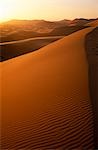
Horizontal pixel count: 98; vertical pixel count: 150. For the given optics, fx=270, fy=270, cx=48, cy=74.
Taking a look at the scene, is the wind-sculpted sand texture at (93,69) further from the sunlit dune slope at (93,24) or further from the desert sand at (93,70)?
the sunlit dune slope at (93,24)

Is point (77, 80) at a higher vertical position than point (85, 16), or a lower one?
lower

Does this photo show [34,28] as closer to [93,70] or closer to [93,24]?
[93,24]

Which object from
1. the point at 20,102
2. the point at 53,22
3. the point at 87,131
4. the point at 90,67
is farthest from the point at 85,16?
the point at 87,131

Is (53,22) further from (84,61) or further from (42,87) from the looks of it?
(42,87)

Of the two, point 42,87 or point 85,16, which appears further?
point 85,16

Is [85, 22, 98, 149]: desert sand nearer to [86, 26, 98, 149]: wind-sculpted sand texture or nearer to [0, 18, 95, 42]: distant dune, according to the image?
[86, 26, 98, 149]: wind-sculpted sand texture

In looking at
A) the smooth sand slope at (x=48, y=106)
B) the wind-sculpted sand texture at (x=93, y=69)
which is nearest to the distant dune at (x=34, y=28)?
the wind-sculpted sand texture at (x=93, y=69)

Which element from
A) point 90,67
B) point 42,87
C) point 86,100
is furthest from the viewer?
point 90,67

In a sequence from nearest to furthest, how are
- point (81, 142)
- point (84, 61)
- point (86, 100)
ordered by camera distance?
point (81, 142) < point (86, 100) < point (84, 61)
